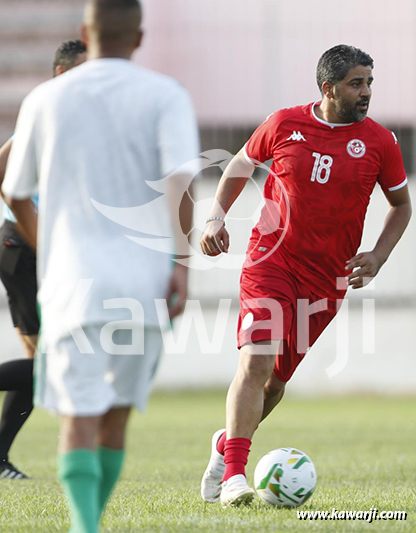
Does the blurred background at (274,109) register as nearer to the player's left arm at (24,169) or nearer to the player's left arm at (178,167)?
the player's left arm at (24,169)

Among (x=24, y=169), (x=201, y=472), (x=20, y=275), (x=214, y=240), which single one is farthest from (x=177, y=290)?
(x=201, y=472)

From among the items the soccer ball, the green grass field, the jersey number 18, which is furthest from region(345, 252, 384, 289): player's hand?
the green grass field

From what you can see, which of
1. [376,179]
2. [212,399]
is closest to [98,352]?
[376,179]

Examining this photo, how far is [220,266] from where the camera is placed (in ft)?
68.9

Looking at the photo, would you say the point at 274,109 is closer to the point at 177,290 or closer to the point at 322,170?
the point at 322,170

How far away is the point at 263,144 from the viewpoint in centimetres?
512

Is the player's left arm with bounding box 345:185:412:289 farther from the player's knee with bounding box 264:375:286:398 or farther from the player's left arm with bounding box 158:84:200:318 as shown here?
the player's left arm with bounding box 158:84:200:318

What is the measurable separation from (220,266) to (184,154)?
17.9m

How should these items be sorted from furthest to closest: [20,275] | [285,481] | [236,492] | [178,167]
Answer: [20,275], [285,481], [236,492], [178,167]

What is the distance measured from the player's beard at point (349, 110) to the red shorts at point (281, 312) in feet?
2.77

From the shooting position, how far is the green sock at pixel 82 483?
10.1ft

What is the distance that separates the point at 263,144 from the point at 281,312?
92 centimetres

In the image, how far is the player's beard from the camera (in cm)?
493

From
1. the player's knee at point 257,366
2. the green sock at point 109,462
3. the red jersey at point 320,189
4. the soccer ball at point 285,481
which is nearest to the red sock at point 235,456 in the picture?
the soccer ball at point 285,481
